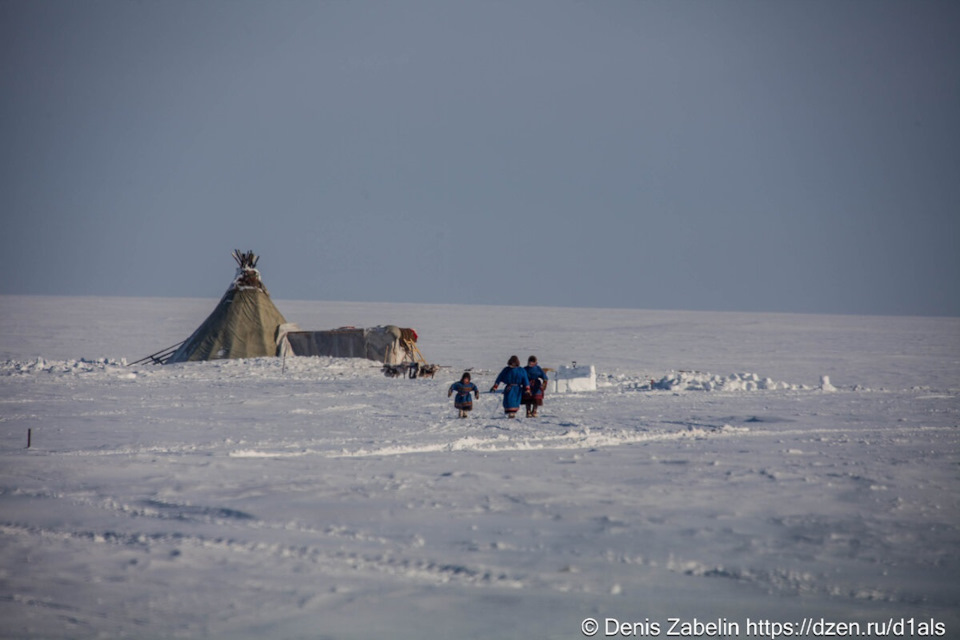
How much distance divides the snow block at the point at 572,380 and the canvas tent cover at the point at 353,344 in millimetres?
5554

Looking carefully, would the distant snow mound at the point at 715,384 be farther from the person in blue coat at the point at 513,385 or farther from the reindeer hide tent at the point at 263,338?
the reindeer hide tent at the point at 263,338

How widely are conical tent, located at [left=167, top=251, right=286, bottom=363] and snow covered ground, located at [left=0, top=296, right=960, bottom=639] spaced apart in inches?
320

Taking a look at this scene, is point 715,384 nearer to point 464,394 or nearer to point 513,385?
point 513,385

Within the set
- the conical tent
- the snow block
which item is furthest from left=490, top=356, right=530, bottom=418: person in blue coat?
the conical tent

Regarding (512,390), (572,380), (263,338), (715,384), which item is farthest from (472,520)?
(263,338)

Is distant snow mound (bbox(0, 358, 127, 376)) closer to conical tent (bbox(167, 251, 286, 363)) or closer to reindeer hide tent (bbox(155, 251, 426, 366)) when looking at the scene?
reindeer hide tent (bbox(155, 251, 426, 366))

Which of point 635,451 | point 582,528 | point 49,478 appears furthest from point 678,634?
point 49,478

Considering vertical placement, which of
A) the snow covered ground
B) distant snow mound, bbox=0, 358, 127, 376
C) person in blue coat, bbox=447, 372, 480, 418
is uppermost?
distant snow mound, bbox=0, 358, 127, 376

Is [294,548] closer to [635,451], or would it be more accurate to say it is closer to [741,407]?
[635,451]

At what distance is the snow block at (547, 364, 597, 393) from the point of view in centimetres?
2008

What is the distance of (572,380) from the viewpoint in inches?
→ 795

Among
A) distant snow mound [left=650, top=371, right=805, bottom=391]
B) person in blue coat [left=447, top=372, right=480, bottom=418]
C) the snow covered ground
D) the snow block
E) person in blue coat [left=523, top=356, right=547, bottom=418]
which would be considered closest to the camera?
the snow covered ground

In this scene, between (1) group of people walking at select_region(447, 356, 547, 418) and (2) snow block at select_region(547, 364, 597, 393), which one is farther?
(2) snow block at select_region(547, 364, 597, 393)

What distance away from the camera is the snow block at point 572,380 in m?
20.1
